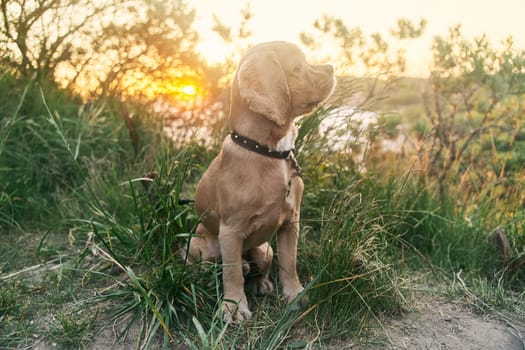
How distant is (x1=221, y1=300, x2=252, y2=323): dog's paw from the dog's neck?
867 millimetres

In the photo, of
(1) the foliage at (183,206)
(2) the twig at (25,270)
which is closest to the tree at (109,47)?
(1) the foliage at (183,206)

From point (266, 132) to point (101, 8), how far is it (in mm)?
3614

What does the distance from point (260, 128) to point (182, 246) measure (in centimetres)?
100

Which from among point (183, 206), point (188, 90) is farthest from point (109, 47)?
point (183, 206)

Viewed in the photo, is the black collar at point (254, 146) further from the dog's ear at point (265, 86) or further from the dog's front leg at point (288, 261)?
the dog's front leg at point (288, 261)

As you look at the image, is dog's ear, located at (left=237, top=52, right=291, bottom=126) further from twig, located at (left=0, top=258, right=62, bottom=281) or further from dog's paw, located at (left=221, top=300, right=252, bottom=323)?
twig, located at (left=0, top=258, right=62, bottom=281)

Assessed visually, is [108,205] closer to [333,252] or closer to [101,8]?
[333,252]

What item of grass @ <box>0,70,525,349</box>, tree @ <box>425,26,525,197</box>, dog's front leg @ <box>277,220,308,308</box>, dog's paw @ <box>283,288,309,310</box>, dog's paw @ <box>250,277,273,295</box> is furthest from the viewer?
tree @ <box>425,26,525,197</box>

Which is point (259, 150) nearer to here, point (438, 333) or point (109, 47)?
point (438, 333)

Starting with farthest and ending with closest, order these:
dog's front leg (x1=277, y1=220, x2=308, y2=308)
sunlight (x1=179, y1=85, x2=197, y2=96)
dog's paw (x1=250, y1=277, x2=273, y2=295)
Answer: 1. sunlight (x1=179, y1=85, x2=197, y2=96)
2. dog's paw (x1=250, y1=277, x2=273, y2=295)
3. dog's front leg (x1=277, y1=220, x2=308, y2=308)

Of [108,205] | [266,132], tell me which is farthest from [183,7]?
[266,132]

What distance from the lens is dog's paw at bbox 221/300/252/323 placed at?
2.64 meters

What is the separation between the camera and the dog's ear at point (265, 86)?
8.28 ft

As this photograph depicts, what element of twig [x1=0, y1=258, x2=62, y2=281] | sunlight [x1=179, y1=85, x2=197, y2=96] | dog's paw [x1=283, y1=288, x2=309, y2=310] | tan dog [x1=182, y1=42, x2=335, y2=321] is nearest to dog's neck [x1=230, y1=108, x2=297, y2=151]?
tan dog [x1=182, y1=42, x2=335, y2=321]
